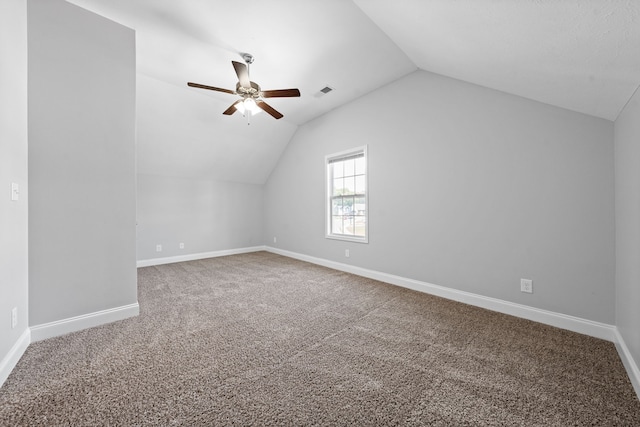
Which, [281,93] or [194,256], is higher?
[281,93]

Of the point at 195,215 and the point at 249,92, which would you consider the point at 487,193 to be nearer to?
the point at 249,92

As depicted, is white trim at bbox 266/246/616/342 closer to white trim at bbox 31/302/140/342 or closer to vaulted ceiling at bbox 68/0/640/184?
vaulted ceiling at bbox 68/0/640/184

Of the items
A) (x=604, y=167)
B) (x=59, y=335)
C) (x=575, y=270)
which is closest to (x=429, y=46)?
(x=604, y=167)

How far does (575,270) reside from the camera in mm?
2139

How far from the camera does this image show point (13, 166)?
168cm

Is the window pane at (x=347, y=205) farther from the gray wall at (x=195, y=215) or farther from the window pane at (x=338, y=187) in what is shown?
the gray wall at (x=195, y=215)

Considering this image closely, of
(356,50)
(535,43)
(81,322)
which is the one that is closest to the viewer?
(535,43)

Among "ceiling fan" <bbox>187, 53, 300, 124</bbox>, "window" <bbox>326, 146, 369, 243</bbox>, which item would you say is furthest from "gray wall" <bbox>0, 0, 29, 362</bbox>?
"window" <bbox>326, 146, 369, 243</bbox>

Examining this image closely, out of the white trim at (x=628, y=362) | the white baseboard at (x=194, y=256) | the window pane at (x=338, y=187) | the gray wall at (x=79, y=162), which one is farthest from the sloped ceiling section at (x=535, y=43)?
the white baseboard at (x=194, y=256)

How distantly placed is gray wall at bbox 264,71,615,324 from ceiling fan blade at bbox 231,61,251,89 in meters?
1.91

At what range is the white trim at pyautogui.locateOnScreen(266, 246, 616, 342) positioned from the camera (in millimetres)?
2037

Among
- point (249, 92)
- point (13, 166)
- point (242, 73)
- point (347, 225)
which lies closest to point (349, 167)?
point (347, 225)

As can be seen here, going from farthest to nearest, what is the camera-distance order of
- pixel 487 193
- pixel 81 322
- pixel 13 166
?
1. pixel 487 193
2. pixel 81 322
3. pixel 13 166

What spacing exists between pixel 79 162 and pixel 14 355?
4.91 feet
